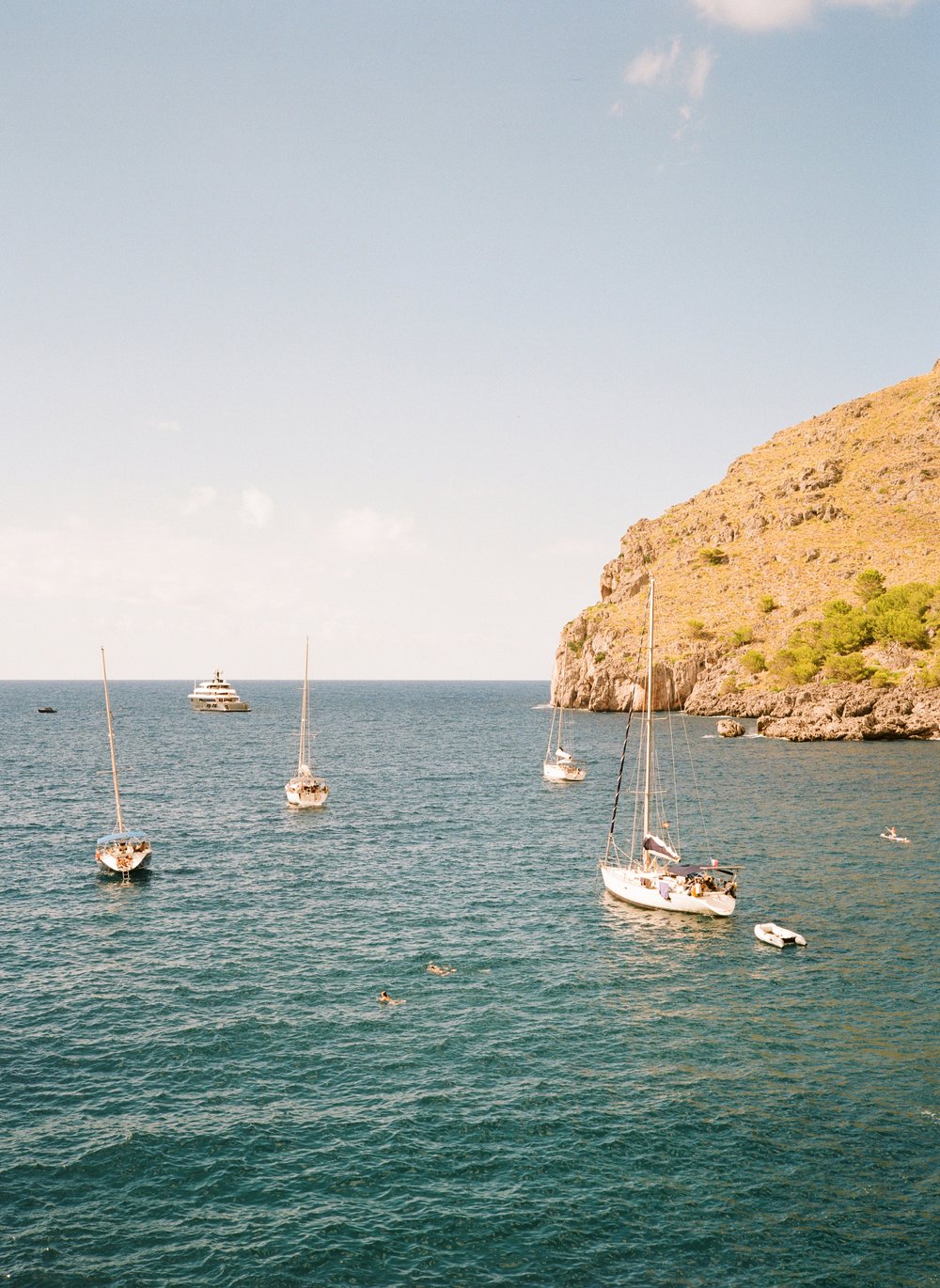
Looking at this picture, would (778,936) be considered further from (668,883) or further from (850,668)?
(850,668)

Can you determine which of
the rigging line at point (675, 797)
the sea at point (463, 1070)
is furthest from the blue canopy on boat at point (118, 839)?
the rigging line at point (675, 797)

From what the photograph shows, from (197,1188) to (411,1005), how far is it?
45.7 feet

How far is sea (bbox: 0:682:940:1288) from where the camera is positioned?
76.2 feet

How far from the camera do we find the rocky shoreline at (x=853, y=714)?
128375mm

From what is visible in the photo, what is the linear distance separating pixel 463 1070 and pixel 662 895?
22155 mm

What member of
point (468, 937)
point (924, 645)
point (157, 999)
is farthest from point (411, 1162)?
point (924, 645)

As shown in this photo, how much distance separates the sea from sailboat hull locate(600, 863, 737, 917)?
3.45 ft

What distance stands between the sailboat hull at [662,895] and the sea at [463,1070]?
41.4 inches

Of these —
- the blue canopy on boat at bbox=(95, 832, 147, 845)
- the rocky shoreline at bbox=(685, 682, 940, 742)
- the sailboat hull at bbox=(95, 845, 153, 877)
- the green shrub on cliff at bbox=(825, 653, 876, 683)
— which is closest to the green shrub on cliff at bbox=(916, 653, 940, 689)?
the rocky shoreline at bbox=(685, 682, 940, 742)

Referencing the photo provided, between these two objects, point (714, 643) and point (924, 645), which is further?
point (714, 643)

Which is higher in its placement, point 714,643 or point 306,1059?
point 714,643

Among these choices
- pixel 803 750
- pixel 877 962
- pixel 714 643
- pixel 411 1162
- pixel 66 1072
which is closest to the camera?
pixel 411 1162

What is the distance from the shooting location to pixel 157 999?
39.2 m

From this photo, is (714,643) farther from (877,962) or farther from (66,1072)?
(66,1072)
